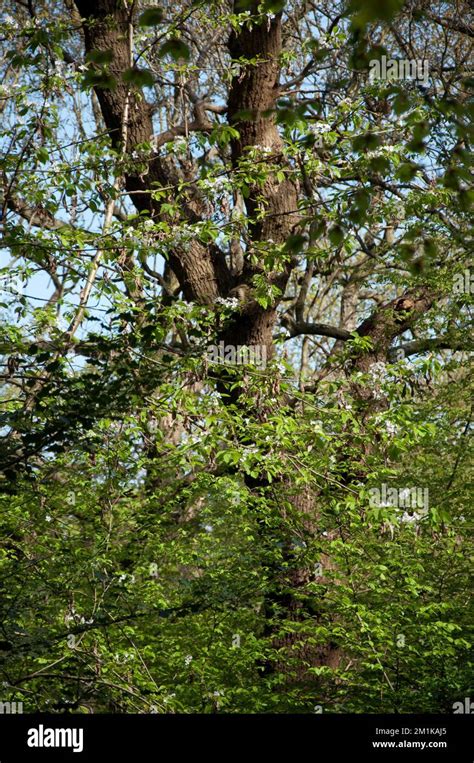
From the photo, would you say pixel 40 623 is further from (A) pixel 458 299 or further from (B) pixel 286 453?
(A) pixel 458 299

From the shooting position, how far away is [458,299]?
340 inches

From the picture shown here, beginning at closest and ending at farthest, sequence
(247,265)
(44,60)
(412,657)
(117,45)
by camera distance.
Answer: (44,60), (412,657), (117,45), (247,265)

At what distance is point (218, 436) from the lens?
6176 millimetres

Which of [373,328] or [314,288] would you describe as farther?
[314,288]

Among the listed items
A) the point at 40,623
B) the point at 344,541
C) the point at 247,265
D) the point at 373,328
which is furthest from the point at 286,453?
the point at 373,328

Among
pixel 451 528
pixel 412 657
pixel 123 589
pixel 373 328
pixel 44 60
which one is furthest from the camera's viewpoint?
pixel 373 328

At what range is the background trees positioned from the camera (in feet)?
18.3

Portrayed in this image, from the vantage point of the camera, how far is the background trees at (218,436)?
557 cm

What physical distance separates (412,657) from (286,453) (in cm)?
194
